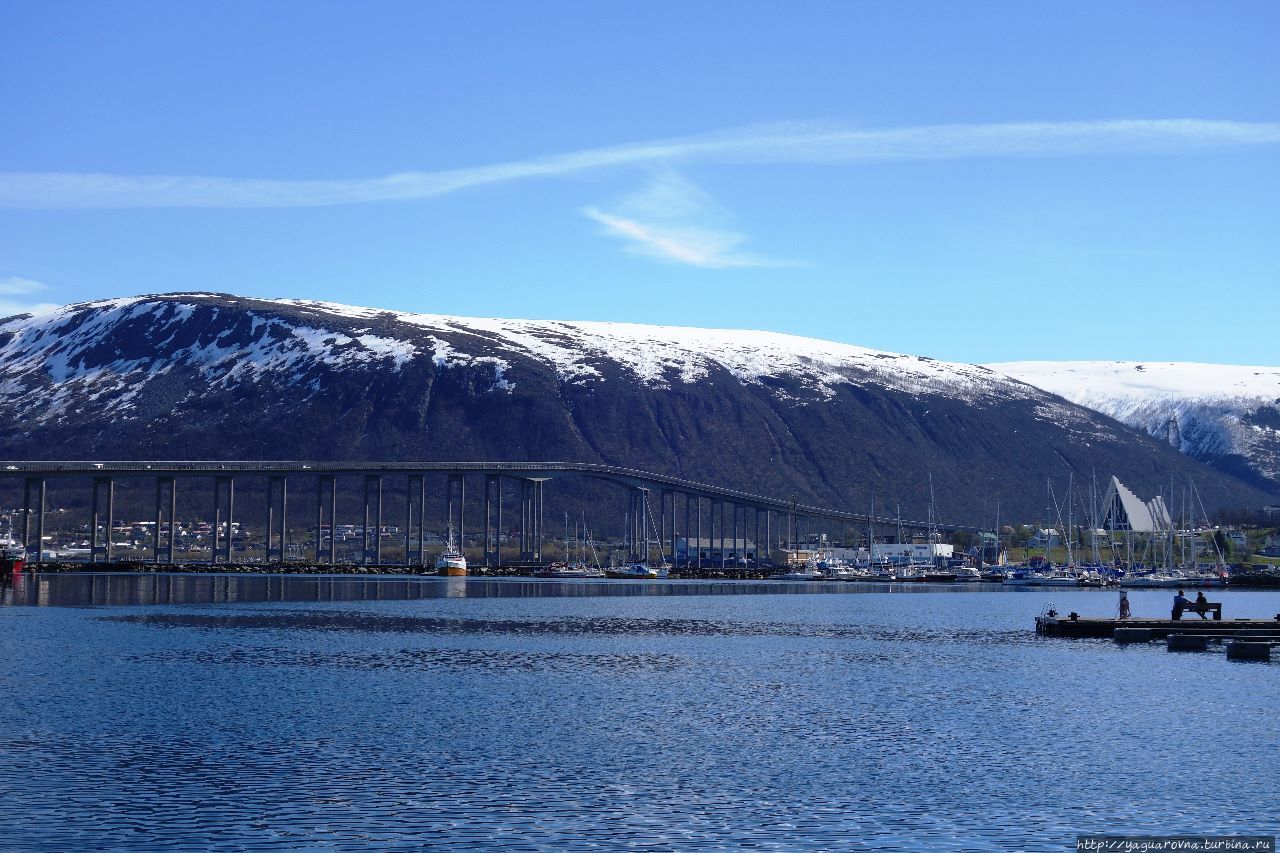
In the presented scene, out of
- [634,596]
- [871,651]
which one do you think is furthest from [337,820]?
[634,596]

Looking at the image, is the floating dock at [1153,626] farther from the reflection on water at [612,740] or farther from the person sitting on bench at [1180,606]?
the reflection on water at [612,740]

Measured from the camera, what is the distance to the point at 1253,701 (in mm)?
59812

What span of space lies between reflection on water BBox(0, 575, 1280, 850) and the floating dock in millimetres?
4744

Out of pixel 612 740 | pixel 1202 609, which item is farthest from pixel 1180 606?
pixel 612 740

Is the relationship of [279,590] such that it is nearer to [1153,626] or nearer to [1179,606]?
[1179,606]

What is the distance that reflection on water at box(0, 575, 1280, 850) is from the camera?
34.7 metres

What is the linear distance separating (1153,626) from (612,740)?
57486 millimetres

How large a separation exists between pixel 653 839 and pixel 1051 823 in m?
9.32

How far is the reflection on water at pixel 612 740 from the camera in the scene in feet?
114

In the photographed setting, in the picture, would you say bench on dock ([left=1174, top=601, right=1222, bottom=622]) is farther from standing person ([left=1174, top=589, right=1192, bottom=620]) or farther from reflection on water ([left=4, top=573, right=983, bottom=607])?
reflection on water ([left=4, top=573, right=983, bottom=607])

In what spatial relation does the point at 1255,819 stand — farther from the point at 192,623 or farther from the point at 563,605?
the point at 563,605

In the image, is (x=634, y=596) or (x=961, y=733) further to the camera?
(x=634, y=596)

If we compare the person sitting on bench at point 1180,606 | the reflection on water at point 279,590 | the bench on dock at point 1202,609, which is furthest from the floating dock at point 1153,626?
the reflection on water at point 279,590

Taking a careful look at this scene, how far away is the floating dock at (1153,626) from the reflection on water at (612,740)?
474cm
